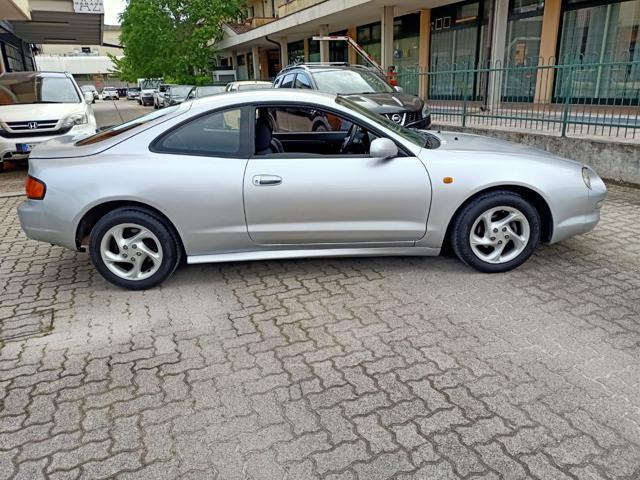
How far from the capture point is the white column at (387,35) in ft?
55.4

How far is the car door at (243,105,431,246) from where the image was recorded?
Answer: 388 cm

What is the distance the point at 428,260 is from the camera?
452 cm

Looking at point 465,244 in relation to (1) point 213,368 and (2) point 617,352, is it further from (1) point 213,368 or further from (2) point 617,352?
(1) point 213,368

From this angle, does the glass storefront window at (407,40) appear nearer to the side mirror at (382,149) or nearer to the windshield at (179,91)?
the windshield at (179,91)

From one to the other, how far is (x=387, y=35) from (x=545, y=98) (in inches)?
419

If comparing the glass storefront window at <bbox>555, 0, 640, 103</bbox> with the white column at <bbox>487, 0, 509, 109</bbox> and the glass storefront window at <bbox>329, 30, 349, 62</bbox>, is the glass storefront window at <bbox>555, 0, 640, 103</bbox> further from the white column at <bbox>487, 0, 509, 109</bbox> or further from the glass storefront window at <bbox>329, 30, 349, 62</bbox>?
the glass storefront window at <bbox>329, 30, 349, 62</bbox>

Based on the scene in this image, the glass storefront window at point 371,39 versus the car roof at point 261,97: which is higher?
the glass storefront window at point 371,39

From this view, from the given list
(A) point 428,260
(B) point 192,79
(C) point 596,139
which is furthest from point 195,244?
(B) point 192,79

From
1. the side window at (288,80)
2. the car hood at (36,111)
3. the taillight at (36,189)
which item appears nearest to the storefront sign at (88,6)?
the car hood at (36,111)

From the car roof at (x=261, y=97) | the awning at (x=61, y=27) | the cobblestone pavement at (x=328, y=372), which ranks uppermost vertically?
the awning at (x=61, y=27)

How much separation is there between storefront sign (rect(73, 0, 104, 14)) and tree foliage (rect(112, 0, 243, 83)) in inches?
244

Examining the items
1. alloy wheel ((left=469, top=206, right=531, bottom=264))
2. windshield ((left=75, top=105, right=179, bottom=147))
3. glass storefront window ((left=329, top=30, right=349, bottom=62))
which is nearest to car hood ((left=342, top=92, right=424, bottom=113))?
alloy wheel ((left=469, top=206, right=531, bottom=264))

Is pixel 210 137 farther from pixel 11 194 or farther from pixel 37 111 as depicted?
pixel 37 111

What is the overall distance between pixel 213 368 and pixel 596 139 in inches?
265
